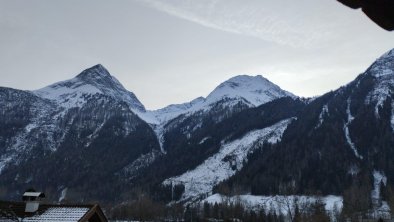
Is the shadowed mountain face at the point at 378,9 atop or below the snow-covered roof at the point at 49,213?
atop

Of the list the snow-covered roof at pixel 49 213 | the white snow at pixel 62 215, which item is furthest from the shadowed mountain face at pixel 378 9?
the white snow at pixel 62 215

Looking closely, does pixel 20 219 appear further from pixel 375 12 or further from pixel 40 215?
pixel 375 12

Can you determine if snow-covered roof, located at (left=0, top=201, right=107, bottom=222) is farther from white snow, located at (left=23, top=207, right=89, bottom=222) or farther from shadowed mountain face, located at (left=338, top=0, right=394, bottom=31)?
shadowed mountain face, located at (left=338, top=0, right=394, bottom=31)

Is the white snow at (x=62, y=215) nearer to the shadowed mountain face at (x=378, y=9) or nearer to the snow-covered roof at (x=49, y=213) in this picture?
the snow-covered roof at (x=49, y=213)

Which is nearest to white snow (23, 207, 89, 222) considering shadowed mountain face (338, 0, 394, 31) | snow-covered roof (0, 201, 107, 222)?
snow-covered roof (0, 201, 107, 222)

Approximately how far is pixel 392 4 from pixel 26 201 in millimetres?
39078

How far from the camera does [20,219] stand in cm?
3862

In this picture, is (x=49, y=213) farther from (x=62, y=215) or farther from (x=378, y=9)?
(x=378, y=9)

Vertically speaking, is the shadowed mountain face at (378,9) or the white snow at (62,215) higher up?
the shadowed mountain face at (378,9)

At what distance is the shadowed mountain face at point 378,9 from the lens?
199 inches

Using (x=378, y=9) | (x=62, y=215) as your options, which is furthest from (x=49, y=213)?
(x=378, y=9)

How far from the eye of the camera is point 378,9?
16.9 feet

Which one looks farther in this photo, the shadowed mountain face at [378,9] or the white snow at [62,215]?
the white snow at [62,215]

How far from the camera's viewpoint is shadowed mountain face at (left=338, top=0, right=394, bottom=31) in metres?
5.05
